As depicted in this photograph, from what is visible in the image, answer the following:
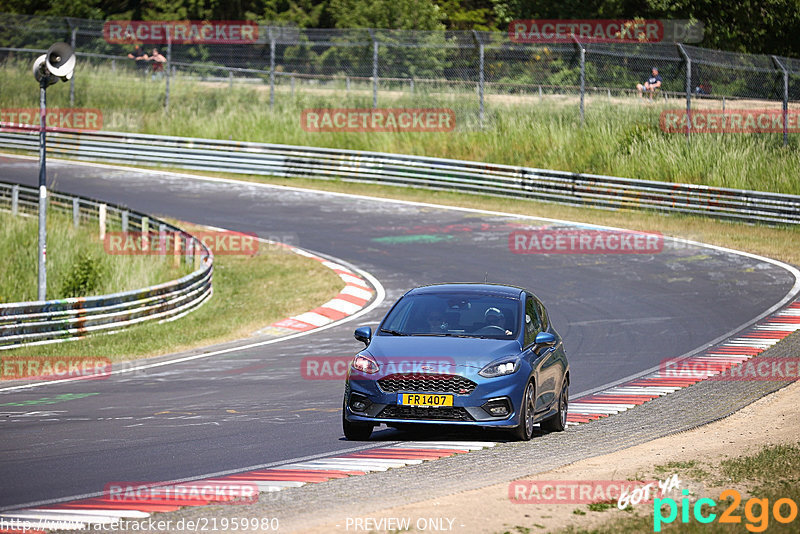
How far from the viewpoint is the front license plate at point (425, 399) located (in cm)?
1030

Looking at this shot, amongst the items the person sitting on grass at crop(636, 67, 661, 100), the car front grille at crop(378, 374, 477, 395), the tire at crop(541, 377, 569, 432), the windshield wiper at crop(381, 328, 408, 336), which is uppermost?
the person sitting on grass at crop(636, 67, 661, 100)

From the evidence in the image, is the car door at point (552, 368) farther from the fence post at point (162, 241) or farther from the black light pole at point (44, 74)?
the fence post at point (162, 241)

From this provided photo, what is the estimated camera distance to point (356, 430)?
10.8 meters

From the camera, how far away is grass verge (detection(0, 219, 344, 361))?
18.3m

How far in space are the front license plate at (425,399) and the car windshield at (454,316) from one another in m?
0.96

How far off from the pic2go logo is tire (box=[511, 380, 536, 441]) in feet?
8.10

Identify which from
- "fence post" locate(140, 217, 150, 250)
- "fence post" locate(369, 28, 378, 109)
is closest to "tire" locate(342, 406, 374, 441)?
"fence post" locate(140, 217, 150, 250)

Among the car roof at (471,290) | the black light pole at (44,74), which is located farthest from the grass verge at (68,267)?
the car roof at (471,290)

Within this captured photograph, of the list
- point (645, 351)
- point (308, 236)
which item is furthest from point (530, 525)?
point (308, 236)

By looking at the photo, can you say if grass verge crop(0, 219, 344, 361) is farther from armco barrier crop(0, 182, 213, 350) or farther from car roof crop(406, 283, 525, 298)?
car roof crop(406, 283, 525, 298)

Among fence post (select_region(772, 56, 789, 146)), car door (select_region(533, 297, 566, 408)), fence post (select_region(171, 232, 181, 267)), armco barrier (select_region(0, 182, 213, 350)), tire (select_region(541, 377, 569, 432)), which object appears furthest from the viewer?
fence post (select_region(772, 56, 789, 146))

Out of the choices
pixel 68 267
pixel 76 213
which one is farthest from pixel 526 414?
pixel 76 213

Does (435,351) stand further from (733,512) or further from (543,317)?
(733,512)

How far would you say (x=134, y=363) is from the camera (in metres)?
17.0
